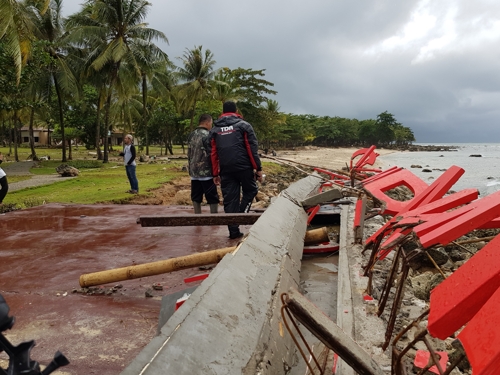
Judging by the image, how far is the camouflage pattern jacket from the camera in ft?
18.7

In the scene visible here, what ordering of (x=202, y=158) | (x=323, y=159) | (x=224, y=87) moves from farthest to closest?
(x=323, y=159) → (x=224, y=87) → (x=202, y=158)

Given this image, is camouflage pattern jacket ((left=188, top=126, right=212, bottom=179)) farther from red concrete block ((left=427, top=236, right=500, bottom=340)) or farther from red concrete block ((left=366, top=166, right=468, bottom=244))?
red concrete block ((left=427, top=236, right=500, bottom=340))

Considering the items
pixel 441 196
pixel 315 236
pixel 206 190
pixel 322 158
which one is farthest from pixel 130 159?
pixel 322 158

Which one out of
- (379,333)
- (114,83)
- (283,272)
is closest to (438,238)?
(379,333)

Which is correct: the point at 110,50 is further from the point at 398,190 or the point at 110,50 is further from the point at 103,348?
the point at 103,348

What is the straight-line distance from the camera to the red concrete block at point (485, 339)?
0.96 m

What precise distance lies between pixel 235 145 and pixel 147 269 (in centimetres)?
223

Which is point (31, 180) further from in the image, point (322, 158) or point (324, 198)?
point (322, 158)

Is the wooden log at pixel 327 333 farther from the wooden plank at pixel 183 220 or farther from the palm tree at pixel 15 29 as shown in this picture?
the palm tree at pixel 15 29

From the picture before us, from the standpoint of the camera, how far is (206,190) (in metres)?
5.88

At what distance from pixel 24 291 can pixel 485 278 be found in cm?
377

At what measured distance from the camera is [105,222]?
22.2 ft

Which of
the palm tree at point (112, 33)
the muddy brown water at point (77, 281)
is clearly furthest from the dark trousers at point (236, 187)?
the palm tree at point (112, 33)

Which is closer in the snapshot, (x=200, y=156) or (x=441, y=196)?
(x=441, y=196)
